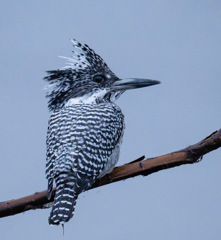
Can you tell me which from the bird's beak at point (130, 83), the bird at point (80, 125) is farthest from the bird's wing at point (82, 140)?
the bird's beak at point (130, 83)

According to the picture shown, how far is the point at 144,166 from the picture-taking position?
1.98 metres

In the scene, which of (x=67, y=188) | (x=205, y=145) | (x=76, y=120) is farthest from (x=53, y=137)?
(x=205, y=145)

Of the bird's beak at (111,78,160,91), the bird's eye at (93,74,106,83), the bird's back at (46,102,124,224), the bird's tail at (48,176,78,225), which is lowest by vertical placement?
the bird's tail at (48,176,78,225)

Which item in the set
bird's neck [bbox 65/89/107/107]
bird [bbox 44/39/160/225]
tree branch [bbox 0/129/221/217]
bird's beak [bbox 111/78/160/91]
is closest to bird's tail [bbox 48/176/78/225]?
bird [bbox 44/39/160/225]

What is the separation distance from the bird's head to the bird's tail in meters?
0.60

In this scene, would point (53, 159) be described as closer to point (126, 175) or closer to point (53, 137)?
point (53, 137)

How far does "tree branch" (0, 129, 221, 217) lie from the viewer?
1.91m

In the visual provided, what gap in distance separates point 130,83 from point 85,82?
0.24m

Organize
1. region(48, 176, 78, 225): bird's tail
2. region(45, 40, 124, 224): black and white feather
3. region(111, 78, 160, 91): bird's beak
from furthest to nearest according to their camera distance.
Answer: region(111, 78, 160, 91): bird's beak → region(45, 40, 124, 224): black and white feather → region(48, 176, 78, 225): bird's tail

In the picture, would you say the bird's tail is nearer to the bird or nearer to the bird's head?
the bird

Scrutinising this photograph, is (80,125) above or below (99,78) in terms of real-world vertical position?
below

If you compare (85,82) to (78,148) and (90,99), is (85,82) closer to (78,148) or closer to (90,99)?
(90,99)

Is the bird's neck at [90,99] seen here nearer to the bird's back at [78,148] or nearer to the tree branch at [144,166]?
the bird's back at [78,148]

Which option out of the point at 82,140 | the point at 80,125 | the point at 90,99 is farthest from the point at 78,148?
the point at 90,99
